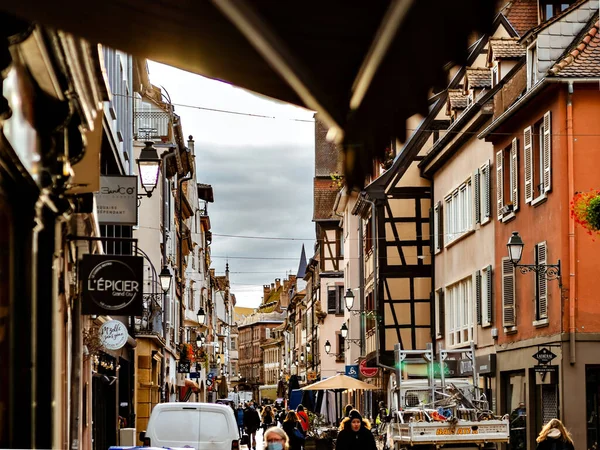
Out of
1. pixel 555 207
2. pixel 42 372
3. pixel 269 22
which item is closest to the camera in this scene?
pixel 269 22

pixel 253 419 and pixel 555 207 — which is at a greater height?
pixel 555 207

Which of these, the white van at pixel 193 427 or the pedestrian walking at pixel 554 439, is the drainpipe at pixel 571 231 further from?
the pedestrian walking at pixel 554 439

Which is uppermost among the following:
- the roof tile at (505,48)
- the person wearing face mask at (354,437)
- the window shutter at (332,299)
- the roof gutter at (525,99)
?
the roof tile at (505,48)

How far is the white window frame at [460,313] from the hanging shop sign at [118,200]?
59.0 ft

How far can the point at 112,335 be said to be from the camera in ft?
76.2

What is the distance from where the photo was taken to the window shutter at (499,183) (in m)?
31.9

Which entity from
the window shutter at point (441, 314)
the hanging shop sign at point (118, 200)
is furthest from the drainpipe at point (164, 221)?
the hanging shop sign at point (118, 200)

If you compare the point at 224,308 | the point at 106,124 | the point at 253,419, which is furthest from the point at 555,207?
the point at 224,308

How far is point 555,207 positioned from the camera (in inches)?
1062

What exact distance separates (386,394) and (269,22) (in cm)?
4879

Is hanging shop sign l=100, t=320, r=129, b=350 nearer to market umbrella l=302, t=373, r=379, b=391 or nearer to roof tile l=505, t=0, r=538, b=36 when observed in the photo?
roof tile l=505, t=0, r=538, b=36

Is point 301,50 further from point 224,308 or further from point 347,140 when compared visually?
point 224,308

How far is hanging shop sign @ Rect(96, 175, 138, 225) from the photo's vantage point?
1916 centimetres

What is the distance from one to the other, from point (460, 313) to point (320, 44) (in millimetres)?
36282
